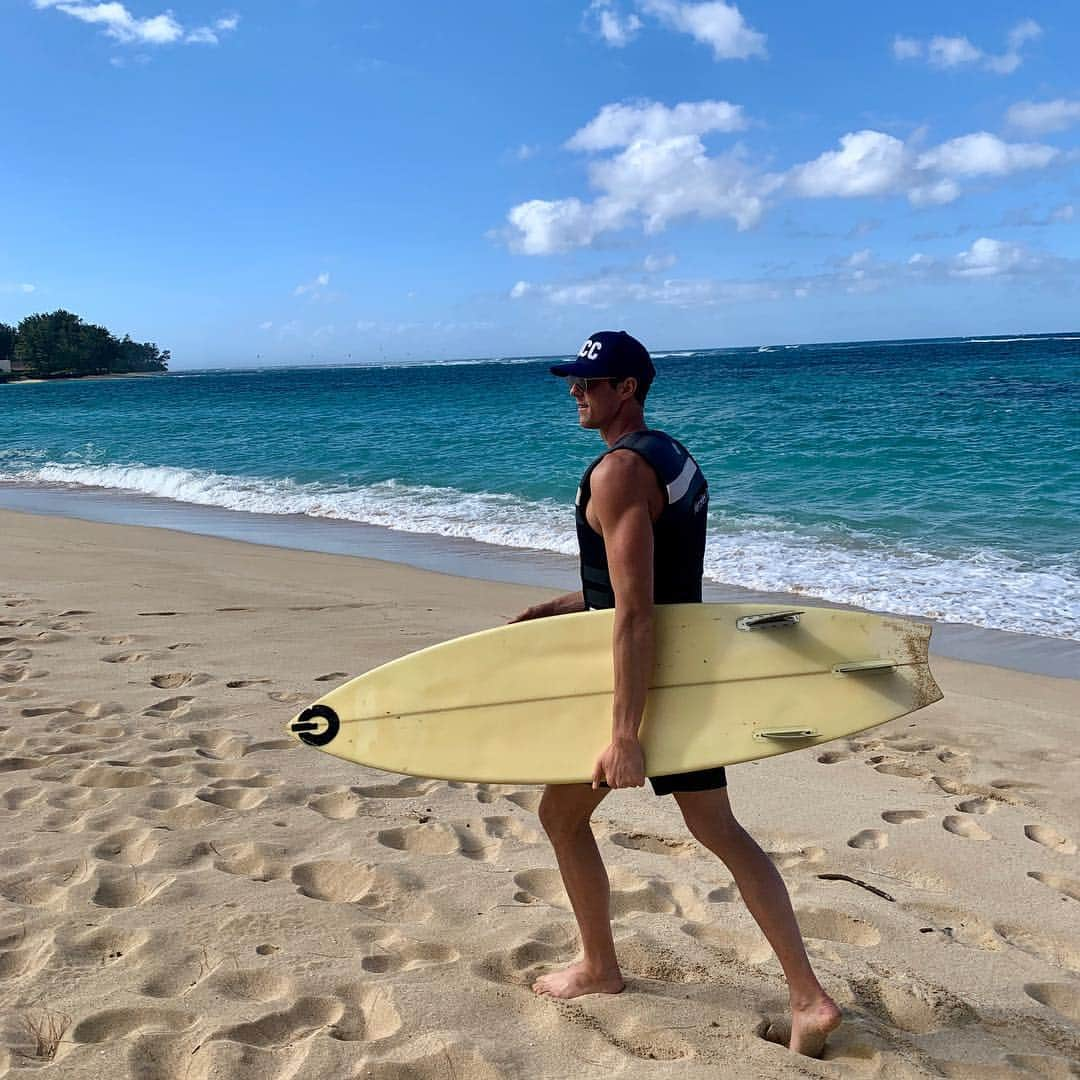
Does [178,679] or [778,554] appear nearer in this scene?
[178,679]

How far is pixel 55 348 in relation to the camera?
358ft

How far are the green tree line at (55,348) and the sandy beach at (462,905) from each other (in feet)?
380

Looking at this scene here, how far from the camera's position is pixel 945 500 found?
12523mm

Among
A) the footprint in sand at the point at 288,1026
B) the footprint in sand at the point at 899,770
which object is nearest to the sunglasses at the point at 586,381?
the footprint in sand at the point at 288,1026

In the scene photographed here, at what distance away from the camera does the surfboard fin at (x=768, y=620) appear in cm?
240

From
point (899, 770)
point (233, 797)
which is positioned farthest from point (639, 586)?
point (899, 770)

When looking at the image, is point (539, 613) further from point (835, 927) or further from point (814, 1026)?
point (835, 927)

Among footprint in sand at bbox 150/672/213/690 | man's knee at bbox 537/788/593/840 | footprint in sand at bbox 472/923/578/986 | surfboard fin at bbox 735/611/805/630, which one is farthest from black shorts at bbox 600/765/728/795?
footprint in sand at bbox 150/672/213/690

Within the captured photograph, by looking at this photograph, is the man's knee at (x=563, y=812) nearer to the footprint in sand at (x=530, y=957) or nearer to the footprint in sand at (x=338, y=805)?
the footprint in sand at (x=530, y=957)

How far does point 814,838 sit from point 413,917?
153 cm

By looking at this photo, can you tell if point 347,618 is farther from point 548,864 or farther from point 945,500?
point 945,500

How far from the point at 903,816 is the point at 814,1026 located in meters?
1.68

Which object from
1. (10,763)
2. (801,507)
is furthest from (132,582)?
(801,507)

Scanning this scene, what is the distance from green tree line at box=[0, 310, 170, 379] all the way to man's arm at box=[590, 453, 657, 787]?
11776cm
